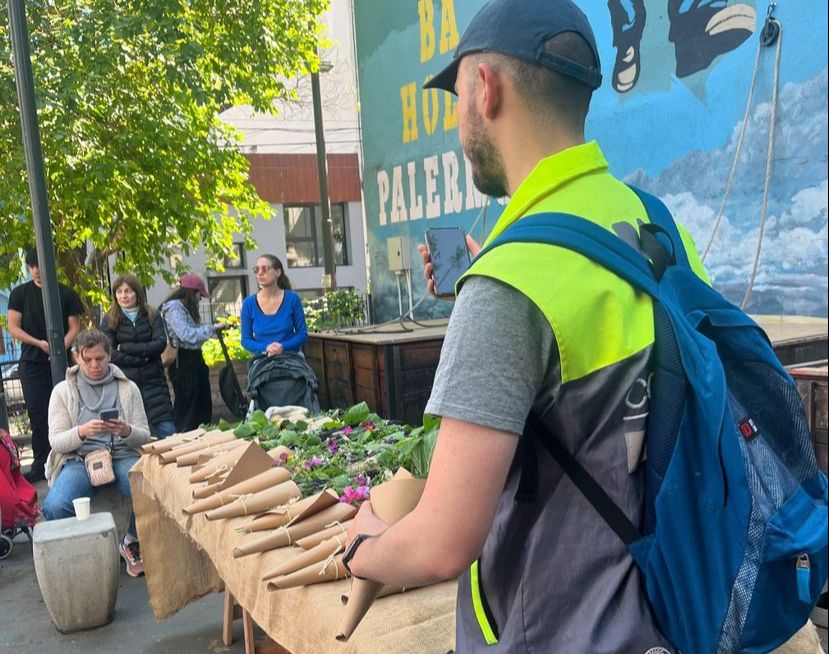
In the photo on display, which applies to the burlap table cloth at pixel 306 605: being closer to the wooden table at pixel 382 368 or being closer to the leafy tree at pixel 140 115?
the wooden table at pixel 382 368

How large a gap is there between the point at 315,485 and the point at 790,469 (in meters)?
2.01

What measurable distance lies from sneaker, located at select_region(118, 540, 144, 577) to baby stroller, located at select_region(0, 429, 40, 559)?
821 mm

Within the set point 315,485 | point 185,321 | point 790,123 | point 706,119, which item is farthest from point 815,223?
point 185,321

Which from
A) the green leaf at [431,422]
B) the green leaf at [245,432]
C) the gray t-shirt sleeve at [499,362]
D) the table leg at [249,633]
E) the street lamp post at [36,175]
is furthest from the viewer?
the street lamp post at [36,175]

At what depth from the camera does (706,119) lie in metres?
5.64

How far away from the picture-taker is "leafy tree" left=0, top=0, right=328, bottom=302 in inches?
331

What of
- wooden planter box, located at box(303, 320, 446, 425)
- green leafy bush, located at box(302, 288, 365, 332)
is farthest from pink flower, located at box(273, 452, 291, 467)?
green leafy bush, located at box(302, 288, 365, 332)

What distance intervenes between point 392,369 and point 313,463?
378cm

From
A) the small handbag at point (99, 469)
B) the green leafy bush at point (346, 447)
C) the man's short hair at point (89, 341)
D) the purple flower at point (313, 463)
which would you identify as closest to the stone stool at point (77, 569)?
the small handbag at point (99, 469)

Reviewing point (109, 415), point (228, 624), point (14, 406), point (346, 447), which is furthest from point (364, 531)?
point (14, 406)

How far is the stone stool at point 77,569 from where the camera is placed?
13.4 feet

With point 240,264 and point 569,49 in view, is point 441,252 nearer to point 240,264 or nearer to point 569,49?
point 569,49

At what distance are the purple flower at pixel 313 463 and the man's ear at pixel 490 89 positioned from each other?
2155 mm

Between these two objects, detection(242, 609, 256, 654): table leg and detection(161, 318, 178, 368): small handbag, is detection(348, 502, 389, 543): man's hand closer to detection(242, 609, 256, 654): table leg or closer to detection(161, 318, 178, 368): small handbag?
detection(242, 609, 256, 654): table leg
